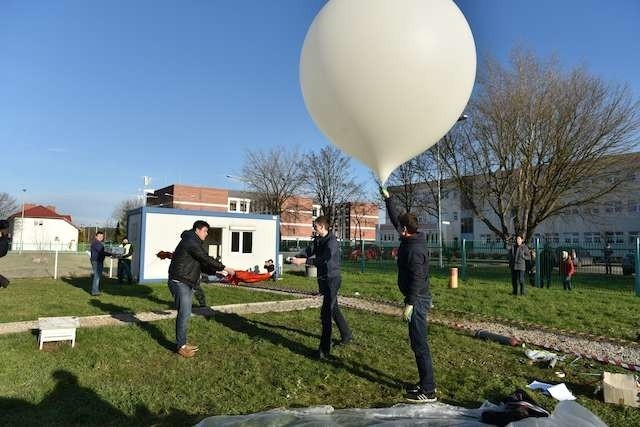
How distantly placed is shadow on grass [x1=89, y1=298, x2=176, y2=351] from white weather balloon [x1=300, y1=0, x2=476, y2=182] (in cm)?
430

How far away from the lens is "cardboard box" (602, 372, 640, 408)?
4.44 m

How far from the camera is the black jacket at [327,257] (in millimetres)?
6207

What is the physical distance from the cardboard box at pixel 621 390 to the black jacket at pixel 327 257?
3288mm

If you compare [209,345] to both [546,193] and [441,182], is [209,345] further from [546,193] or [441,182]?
[441,182]

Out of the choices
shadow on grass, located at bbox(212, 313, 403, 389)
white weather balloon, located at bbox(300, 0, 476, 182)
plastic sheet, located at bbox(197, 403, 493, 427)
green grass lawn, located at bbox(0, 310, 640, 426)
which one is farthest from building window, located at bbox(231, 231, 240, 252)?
plastic sheet, located at bbox(197, 403, 493, 427)

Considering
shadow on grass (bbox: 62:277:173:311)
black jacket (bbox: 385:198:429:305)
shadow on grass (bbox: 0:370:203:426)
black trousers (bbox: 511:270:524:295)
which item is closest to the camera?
shadow on grass (bbox: 0:370:203:426)

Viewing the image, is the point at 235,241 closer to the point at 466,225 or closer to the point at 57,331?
the point at 57,331

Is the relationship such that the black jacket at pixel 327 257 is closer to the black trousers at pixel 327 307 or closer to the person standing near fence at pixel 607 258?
the black trousers at pixel 327 307

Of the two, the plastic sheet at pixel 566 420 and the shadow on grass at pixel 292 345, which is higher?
the plastic sheet at pixel 566 420

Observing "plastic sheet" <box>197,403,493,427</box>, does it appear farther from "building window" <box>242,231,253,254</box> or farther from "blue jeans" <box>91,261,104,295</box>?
"building window" <box>242,231,253,254</box>

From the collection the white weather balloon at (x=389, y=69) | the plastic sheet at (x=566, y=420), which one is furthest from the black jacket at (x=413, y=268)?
the plastic sheet at (x=566, y=420)

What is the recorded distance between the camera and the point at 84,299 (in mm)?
11672

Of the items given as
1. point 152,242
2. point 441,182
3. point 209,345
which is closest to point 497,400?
point 209,345

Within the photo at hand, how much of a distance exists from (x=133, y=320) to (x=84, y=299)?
385 cm
